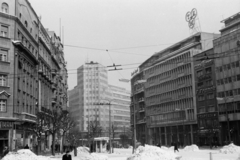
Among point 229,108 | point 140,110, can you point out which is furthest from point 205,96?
point 140,110

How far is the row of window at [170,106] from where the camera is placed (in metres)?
95.2

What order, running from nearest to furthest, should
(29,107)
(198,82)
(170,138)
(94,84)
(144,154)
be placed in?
(144,154), (29,107), (198,82), (170,138), (94,84)

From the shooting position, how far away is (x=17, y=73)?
52.1 metres

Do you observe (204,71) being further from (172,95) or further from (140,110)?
(140,110)

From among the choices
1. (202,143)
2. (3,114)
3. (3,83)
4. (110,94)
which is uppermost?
(110,94)

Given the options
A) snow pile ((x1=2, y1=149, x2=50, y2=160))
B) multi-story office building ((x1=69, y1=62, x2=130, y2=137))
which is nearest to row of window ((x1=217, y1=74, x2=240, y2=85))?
snow pile ((x1=2, y1=149, x2=50, y2=160))

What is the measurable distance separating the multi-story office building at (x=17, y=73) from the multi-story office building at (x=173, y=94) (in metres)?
32.5

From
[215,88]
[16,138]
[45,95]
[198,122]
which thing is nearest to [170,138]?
[198,122]

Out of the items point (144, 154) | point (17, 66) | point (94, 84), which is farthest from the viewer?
point (94, 84)

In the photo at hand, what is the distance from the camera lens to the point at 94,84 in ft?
581

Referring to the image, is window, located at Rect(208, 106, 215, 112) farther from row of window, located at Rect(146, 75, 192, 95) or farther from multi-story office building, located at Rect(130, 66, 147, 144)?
multi-story office building, located at Rect(130, 66, 147, 144)

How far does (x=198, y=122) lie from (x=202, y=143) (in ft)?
17.3

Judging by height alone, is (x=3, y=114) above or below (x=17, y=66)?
below

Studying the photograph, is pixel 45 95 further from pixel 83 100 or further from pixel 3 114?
pixel 83 100
